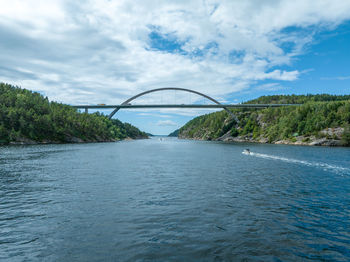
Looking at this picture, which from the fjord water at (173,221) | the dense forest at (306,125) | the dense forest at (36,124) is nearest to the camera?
the fjord water at (173,221)

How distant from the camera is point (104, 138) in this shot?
5871 inches

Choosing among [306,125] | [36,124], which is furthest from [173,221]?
[306,125]

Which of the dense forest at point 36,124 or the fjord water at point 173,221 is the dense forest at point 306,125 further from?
the dense forest at point 36,124

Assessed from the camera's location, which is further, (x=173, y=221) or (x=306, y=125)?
(x=306, y=125)

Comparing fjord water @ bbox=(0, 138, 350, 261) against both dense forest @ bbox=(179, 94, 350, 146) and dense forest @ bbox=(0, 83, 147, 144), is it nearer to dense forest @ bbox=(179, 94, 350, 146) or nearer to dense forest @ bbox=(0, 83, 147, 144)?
dense forest @ bbox=(0, 83, 147, 144)

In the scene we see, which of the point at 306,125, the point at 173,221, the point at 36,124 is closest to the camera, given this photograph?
the point at 173,221

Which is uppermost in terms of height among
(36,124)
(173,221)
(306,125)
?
(306,125)

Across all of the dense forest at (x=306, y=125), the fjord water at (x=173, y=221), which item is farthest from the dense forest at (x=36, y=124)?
the dense forest at (x=306, y=125)

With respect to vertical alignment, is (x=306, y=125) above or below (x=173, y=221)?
above

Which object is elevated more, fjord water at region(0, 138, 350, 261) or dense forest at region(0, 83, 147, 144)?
dense forest at region(0, 83, 147, 144)

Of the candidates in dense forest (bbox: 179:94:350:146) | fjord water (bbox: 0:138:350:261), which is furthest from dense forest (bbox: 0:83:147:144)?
dense forest (bbox: 179:94:350:146)

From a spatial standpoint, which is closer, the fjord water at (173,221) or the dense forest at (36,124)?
the fjord water at (173,221)

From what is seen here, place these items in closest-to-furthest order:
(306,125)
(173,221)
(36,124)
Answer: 1. (173,221)
2. (36,124)
3. (306,125)

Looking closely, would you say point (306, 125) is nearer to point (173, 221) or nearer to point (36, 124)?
point (173, 221)
